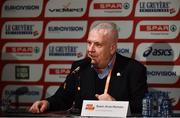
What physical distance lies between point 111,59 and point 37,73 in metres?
1.61

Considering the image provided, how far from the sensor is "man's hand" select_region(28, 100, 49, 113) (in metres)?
2.55

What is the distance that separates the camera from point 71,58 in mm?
4438

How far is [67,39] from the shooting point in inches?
175

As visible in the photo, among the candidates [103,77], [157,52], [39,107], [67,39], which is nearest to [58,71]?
[67,39]

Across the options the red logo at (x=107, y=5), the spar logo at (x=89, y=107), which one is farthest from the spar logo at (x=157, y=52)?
the spar logo at (x=89, y=107)

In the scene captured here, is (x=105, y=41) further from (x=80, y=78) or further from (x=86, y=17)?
(x=86, y=17)

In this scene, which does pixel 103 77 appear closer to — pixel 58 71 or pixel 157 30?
pixel 157 30

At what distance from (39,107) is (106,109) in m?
0.67

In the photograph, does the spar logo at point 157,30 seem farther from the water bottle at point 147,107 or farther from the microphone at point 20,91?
the water bottle at point 147,107

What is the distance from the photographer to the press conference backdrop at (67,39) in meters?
4.17

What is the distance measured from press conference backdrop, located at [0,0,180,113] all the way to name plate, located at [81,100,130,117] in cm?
205

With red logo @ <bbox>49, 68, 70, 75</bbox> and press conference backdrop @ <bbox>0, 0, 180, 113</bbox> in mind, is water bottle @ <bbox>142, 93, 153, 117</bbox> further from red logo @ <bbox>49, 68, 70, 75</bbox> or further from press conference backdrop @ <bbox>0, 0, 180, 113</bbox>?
red logo @ <bbox>49, 68, 70, 75</bbox>

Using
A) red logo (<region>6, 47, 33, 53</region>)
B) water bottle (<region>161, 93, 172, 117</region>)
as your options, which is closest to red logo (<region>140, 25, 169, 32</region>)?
red logo (<region>6, 47, 33, 53</region>)

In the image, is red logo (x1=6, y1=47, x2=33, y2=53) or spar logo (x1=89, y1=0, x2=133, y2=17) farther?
red logo (x1=6, y1=47, x2=33, y2=53)
